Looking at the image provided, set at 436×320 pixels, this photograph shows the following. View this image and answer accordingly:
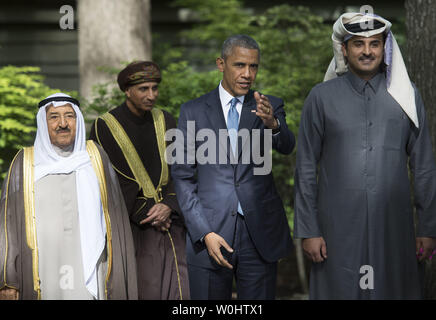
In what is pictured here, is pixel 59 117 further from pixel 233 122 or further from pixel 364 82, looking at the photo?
pixel 364 82

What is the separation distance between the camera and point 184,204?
3.93 m

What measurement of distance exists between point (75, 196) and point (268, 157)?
127cm

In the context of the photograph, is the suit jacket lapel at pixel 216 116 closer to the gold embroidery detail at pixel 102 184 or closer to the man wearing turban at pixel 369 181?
the man wearing turban at pixel 369 181

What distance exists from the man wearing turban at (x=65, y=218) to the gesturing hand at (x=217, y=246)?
19.5 inches

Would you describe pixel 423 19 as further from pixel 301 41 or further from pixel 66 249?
pixel 66 249

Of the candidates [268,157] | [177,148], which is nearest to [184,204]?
[177,148]

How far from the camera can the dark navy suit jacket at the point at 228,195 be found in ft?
12.8

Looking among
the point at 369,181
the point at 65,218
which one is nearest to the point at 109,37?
the point at 65,218

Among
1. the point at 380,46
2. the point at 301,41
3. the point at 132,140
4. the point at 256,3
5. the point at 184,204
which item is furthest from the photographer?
the point at 256,3

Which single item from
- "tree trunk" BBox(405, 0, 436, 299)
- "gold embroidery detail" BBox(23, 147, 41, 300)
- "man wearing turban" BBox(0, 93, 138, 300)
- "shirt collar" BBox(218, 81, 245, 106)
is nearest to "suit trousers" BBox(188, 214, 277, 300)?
"man wearing turban" BBox(0, 93, 138, 300)

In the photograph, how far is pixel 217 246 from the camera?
377 cm

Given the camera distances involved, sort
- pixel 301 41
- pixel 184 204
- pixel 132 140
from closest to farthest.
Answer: pixel 184 204, pixel 132 140, pixel 301 41

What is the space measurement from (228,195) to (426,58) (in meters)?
2.26

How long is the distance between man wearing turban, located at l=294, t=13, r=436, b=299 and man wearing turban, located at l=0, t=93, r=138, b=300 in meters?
1.16
